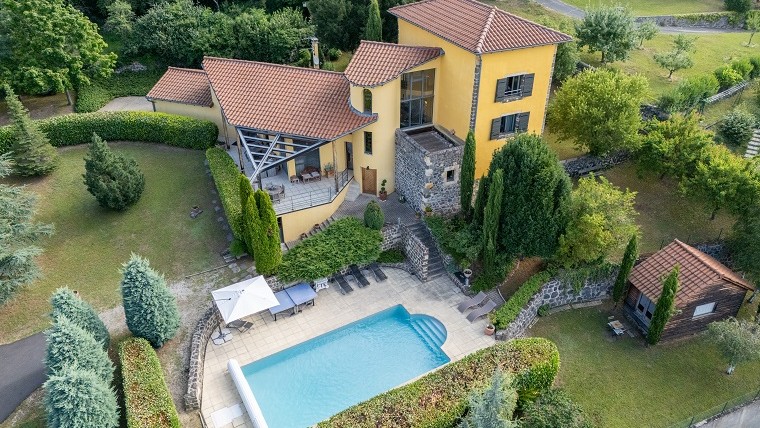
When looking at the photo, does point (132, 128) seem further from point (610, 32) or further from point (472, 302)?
point (610, 32)

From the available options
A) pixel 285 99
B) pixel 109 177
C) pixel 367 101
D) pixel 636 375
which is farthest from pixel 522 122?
pixel 109 177

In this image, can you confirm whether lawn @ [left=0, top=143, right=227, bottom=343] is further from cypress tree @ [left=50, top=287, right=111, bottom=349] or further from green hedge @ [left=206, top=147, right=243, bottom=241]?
cypress tree @ [left=50, top=287, right=111, bottom=349]

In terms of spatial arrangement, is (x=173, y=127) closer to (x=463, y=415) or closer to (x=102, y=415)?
(x=102, y=415)

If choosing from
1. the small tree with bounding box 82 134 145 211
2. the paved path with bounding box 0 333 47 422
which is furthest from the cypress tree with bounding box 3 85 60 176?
the paved path with bounding box 0 333 47 422

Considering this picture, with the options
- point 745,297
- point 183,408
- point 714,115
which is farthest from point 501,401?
point 714,115

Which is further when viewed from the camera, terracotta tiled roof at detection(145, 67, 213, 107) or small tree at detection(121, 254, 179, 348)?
terracotta tiled roof at detection(145, 67, 213, 107)

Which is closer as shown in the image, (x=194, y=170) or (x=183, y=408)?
Answer: (x=183, y=408)
